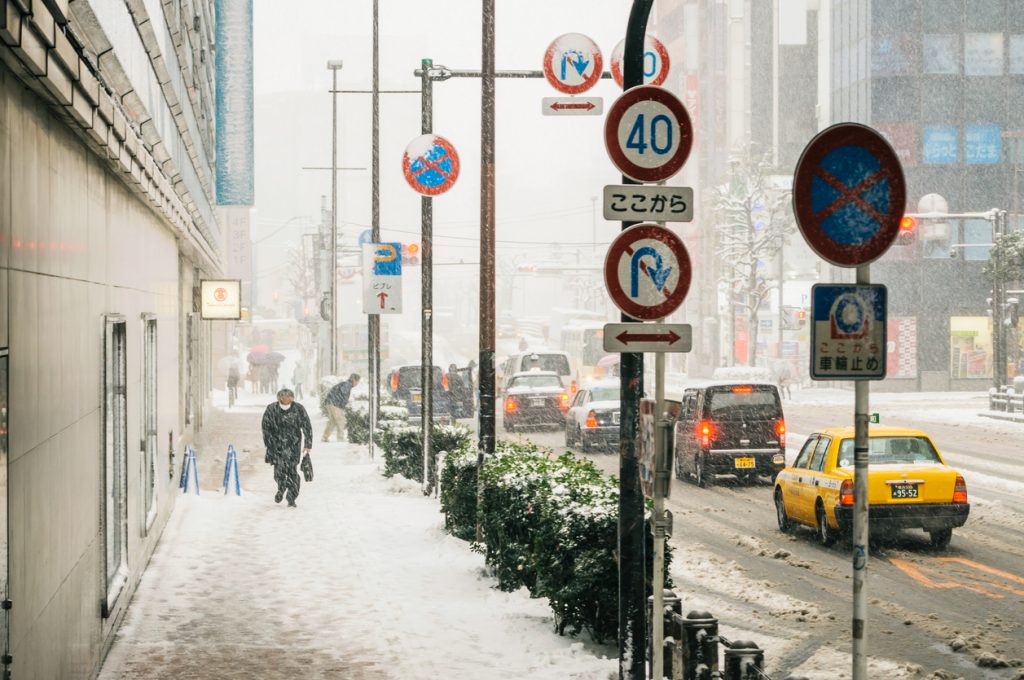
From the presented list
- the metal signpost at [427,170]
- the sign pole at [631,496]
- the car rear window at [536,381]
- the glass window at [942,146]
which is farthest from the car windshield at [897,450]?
the glass window at [942,146]

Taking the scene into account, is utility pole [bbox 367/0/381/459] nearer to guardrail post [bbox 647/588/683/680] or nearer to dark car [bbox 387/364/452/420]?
dark car [bbox 387/364/452/420]

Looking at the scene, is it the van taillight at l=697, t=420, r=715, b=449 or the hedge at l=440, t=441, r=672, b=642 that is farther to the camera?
the van taillight at l=697, t=420, r=715, b=449

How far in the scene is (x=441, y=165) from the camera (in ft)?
62.3

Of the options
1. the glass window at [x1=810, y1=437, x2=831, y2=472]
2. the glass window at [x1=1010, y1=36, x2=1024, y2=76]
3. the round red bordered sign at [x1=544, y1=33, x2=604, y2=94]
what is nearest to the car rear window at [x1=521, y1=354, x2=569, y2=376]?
the glass window at [x1=810, y1=437, x2=831, y2=472]

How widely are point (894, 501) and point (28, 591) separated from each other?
1066cm

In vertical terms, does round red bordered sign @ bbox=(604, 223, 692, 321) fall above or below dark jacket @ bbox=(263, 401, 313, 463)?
above

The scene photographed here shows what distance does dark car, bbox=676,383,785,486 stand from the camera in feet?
72.5

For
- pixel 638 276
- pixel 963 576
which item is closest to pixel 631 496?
pixel 638 276

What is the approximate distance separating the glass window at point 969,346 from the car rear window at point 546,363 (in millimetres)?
24537

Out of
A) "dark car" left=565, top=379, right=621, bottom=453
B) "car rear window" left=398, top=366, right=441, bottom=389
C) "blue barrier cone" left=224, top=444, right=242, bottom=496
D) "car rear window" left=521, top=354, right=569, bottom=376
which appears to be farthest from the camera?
"car rear window" left=521, top=354, right=569, bottom=376

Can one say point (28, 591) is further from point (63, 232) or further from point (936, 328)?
point (936, 328)

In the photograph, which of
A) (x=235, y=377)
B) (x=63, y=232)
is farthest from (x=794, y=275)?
(x=63, y=232)

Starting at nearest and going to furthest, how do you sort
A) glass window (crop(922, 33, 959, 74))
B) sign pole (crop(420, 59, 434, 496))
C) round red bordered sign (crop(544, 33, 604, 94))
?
1. round red bordered sign (crop(544, 33, 604, 94))
2. sign pole (crop(420, 59, 434, 496))
3. glass window (crop(922, 33, 959, 74))

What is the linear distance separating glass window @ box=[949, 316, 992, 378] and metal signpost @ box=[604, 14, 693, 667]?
5511 centimetres
